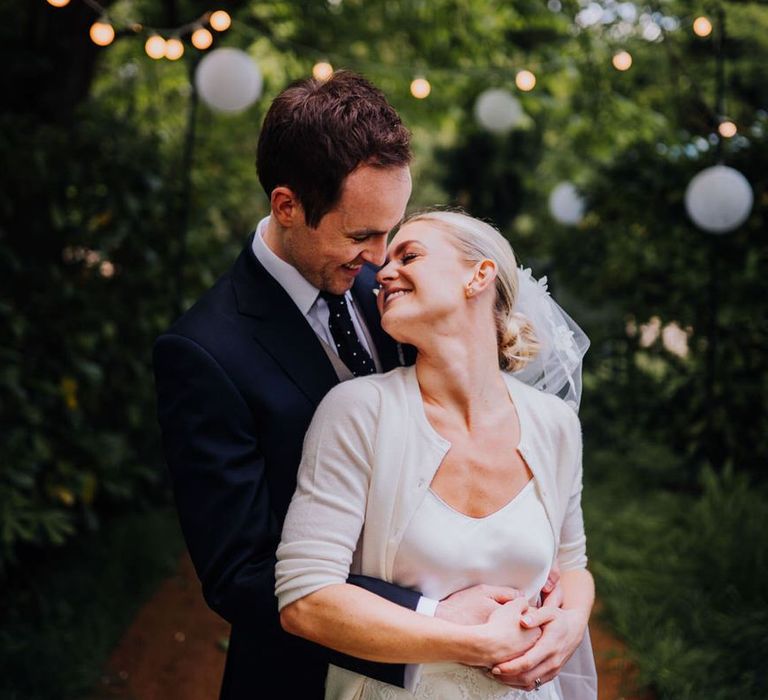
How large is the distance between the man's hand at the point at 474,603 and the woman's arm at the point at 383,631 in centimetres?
3

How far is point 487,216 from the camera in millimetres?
4406

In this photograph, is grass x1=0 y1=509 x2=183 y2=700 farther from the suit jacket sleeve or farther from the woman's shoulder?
the woman's shoulder

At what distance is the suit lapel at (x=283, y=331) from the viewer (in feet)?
5.95

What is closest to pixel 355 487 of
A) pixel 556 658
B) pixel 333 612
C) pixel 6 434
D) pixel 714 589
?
pixel 333 612

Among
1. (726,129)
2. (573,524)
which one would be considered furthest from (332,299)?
(726,129)

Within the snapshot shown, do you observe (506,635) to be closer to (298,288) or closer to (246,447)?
(246,447)

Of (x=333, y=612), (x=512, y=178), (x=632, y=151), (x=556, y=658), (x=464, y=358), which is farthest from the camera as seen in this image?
(x=512, y=178)

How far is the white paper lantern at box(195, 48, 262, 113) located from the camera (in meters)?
4.73

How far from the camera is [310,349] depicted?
1.86m

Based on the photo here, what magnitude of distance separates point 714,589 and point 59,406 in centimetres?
358

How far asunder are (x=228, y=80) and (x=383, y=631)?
3.92 meters

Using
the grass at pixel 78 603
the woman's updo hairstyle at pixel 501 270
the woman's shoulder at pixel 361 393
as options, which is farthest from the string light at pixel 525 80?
the woman's shoulder at pixel 361 393

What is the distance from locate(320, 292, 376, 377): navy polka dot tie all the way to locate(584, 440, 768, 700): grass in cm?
245

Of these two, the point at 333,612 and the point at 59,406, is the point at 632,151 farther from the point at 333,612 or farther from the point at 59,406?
the point at 333,612
